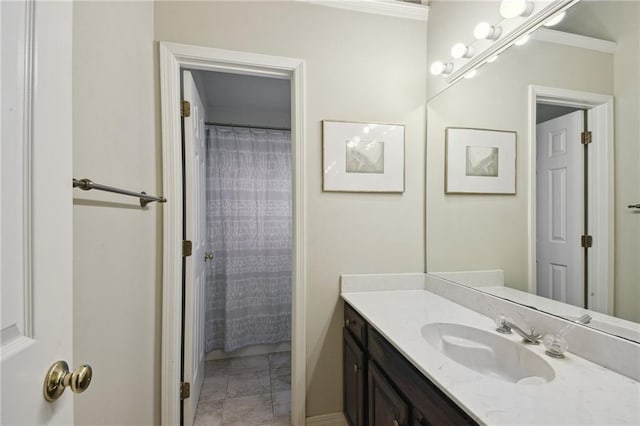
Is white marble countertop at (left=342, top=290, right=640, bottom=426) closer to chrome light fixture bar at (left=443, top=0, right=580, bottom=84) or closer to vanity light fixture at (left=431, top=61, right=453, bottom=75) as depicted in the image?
chrome light fixture bar at (left=443, top=0, right=580, bottom=84)

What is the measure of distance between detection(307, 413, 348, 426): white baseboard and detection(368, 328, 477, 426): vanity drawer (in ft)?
2.50

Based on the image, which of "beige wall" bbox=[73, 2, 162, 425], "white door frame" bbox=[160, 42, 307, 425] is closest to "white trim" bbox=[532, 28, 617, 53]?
"white door frame" bbox=[160, 42, 307, 425]

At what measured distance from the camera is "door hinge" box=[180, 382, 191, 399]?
1532 mm

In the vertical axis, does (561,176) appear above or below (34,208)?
above

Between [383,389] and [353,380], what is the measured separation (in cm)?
43

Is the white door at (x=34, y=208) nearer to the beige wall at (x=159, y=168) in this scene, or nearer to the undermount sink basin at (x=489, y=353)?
the beige wall at (x=159, y=168)

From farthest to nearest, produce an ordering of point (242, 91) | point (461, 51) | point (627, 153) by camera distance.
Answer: point (242, 91), point (461, 51), point (627, 153)

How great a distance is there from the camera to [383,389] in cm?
108

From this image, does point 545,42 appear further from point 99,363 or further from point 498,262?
point 99,363

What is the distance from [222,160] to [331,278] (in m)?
1.58

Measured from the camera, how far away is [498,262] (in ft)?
4.17

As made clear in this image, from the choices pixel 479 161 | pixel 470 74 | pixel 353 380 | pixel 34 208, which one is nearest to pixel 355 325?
pixel 353 380

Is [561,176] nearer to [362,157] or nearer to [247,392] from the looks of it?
[362,157]

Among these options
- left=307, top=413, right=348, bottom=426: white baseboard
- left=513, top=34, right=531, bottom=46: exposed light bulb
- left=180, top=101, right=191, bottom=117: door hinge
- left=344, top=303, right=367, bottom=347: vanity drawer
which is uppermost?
left=513, top=34, right=531, bottom=46: exposed light bulb
